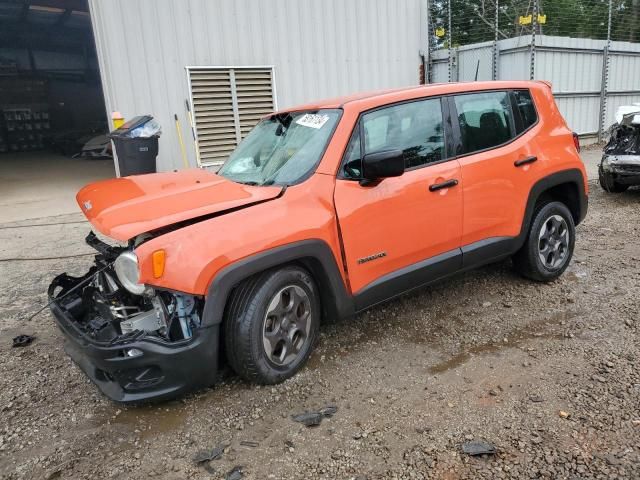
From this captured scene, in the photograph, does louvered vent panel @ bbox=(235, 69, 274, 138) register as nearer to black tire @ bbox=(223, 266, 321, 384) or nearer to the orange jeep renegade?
the orange jeep renegade

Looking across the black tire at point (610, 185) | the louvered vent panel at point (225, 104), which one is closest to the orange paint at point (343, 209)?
the black tire at point (610, 185)

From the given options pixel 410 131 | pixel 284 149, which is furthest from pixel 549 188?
pixel 284 149

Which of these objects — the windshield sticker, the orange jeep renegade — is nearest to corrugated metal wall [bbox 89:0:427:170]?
the orange jeep renegade

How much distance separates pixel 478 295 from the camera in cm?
434

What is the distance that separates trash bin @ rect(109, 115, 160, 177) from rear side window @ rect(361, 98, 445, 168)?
16.9ft

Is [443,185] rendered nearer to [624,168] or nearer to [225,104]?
[624,168]

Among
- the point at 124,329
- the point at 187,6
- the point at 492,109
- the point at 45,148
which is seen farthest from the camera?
the point at 45,148

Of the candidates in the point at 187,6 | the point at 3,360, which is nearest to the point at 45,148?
the point at 187,6

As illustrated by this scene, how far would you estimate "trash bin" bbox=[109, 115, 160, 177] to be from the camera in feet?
24.6

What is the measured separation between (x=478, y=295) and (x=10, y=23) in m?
23.3

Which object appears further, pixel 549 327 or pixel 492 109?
pixel 492 109

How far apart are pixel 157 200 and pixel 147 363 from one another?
969 millimetres

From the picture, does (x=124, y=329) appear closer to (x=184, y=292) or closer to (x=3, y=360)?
(x=184, y=292)

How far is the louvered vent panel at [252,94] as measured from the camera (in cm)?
935
